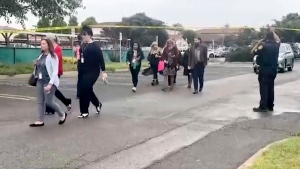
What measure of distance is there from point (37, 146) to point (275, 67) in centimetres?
594

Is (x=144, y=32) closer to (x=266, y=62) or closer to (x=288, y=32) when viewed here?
(x=288, y=32)

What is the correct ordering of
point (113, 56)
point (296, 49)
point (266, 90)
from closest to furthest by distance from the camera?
point (266, 90) → point (113, 56) → point (296, 49)

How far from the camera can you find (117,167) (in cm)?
584

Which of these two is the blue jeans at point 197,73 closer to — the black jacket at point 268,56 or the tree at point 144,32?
the black jacket at point 268,56

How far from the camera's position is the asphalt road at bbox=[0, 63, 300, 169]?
6191 mm

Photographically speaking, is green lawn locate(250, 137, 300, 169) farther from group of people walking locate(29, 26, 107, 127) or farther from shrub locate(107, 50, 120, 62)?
shrub locate(107, 50, 120, 62)

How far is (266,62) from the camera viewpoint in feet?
34.0

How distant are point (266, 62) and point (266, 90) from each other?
0.64m

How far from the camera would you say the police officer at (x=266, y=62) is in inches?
407

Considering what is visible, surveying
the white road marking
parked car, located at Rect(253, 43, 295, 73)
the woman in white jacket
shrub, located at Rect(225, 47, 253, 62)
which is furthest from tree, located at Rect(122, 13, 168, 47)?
the woman in white jacket

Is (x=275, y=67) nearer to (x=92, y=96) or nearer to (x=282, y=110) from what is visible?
(x=282, y=110)

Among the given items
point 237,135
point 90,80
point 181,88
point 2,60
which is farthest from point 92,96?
point 2,60

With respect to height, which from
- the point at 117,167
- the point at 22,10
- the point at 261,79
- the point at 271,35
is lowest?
the point at 117,167

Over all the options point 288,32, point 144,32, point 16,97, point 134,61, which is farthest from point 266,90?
point 144,32
